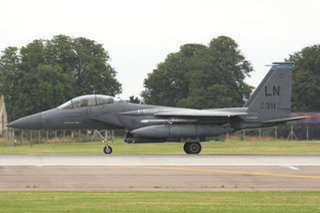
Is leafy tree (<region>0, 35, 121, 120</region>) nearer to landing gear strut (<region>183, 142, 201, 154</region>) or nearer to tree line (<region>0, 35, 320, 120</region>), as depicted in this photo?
tree line (<region>0, 35, 320, 120</region>)

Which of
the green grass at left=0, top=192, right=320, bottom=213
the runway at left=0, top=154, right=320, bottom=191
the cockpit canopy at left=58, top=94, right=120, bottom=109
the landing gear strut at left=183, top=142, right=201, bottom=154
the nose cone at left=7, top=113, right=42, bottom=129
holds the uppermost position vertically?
the cockpit canopy at left=58, top=94, right=120, bottom=109

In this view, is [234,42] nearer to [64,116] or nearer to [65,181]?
[64,116]

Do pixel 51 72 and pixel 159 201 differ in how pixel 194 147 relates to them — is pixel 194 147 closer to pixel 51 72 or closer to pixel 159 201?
pixel 159 201

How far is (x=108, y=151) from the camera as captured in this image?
31844mm

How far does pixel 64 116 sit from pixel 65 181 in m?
14.3

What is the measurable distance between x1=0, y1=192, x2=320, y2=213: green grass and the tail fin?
17.9 m

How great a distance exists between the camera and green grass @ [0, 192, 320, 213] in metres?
12.4

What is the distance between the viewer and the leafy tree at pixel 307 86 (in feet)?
263

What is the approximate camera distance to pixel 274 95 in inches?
1297

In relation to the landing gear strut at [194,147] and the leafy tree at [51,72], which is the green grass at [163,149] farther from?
the leafy tree at [51,72]

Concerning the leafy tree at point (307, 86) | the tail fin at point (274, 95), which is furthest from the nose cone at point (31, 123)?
the leafy tree at point (307, 86)

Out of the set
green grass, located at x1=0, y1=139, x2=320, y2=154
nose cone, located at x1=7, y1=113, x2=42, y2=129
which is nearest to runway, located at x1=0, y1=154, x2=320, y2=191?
nose cone, located at x1=7, y1=113, x2=42, y2=129

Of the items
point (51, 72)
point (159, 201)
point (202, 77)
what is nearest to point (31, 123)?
point (159, 201)

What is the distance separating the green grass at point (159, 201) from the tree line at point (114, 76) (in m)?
62.9
